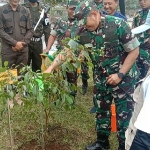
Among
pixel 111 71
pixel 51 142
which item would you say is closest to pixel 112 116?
pixel 111 71

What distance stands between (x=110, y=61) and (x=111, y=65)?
0.04 meters

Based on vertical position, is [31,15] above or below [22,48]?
above

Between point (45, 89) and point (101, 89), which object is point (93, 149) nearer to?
point (101, 89)

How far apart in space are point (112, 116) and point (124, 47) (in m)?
0.79

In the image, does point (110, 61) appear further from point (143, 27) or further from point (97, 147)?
point (143, 27)

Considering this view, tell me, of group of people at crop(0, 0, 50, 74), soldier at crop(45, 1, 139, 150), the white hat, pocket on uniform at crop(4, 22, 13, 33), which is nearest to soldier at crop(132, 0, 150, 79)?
the white hat

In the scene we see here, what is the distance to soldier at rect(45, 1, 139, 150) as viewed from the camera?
245 centimetres

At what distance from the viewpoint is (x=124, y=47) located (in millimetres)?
2564

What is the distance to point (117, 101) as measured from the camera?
275 cm

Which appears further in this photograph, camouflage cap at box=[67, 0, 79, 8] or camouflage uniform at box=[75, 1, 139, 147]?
camouflage cap at box=[67, 0, 79, 8]

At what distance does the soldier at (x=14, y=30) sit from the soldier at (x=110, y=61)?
188 cm

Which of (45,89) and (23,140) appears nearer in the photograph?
(45,89)

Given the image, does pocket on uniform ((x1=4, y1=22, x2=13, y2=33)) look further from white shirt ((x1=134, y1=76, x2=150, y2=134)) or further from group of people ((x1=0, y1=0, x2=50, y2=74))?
white shirt ((x1=134, y1=76, x2=150, y2=134))

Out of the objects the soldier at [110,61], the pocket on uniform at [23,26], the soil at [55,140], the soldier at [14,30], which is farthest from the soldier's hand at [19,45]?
the soldier at [110,61]
